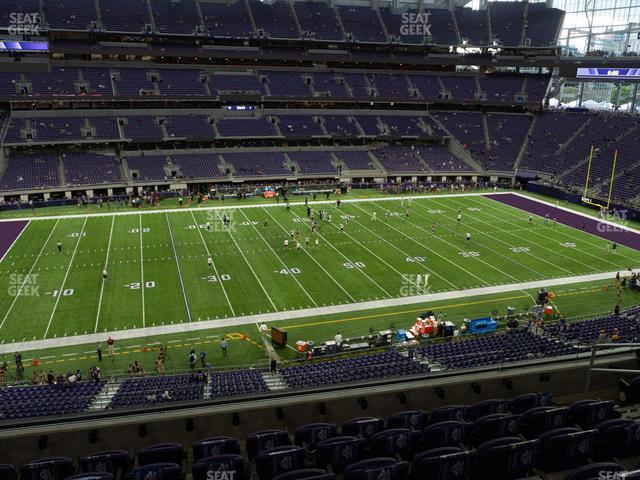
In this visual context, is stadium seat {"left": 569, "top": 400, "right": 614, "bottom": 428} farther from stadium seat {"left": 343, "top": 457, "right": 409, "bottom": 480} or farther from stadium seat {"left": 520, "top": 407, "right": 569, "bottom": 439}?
stadium seat {"left": 343, "top": 457, "right": 409, "bottom": 480}

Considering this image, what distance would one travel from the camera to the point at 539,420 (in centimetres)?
758

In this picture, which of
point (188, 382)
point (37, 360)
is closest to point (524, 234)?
point (188, 382)

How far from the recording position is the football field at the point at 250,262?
25.5 m

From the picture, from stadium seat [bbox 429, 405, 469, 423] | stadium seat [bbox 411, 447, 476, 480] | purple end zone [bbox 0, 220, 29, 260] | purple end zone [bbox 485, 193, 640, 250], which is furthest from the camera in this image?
purple end zone [bbox 485, 193, 640, 250]

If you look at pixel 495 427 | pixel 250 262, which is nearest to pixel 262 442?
pixel 495 427

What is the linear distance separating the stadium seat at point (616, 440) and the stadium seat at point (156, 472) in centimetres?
557

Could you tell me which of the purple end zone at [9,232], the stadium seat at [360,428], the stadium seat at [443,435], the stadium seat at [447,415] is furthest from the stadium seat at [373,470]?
the purple end zone at [9,232]

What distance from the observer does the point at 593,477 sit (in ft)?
17.9

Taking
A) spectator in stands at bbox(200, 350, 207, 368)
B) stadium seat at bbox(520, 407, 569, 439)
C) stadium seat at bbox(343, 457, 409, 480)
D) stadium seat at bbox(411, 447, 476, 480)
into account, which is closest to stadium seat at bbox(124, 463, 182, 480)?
stadium seat at bbox(343, 457, 409, 480)

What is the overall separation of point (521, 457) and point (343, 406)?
345cm

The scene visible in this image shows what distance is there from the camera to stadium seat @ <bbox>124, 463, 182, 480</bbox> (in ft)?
19.7

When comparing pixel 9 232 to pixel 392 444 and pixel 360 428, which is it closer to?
pixel 360 428

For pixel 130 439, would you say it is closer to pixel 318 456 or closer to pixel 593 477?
pixel 318 456

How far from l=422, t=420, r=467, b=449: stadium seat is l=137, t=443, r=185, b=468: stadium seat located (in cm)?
345
